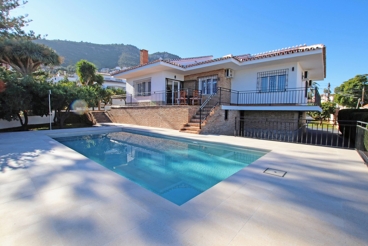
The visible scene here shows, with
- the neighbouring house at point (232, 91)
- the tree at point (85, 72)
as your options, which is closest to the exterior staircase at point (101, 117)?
the neighbouring house at point (232, 91)

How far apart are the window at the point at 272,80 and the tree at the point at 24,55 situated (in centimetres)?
2019

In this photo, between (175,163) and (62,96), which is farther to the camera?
(62,96)

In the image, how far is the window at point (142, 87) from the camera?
637 inches

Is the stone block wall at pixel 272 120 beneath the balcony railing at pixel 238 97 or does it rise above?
beneath

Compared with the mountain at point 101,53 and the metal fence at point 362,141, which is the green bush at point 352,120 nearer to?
the metal fence at point 362,141

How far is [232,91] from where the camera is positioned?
1349 centimetres

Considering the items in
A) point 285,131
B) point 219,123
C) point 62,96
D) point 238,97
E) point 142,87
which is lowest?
point 285,131

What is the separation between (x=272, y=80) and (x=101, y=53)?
74538 mm

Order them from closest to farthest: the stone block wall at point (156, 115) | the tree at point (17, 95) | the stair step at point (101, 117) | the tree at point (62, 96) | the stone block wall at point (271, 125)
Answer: the tree at point (17, 95), the stone block wall at point (271, 125), the stone block wall at point (156, 115), the tree at point (62, 96), the stair step at point (101, 117)

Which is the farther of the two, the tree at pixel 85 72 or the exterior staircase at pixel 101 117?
the tree at pixel 85 72

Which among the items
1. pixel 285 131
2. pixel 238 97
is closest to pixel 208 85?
pixel 238 97

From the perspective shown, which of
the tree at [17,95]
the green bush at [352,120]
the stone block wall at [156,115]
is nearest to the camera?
the green bush at [352,120]

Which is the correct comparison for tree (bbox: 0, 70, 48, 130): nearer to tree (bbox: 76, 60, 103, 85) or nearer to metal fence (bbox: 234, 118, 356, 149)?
tree (bbox: 76, 60, 103, 85)

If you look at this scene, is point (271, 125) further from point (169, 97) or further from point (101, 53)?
point (101, 53)
